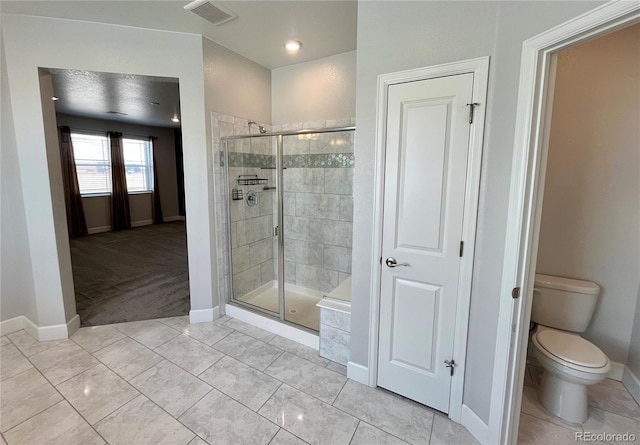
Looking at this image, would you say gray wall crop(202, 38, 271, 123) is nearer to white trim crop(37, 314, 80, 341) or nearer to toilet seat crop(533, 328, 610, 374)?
white trim crop(37, 314, 80, 341)

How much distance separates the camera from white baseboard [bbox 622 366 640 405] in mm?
1930

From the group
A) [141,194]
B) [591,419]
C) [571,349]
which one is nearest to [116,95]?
[141,194]

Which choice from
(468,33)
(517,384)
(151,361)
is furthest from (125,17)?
(517,384)

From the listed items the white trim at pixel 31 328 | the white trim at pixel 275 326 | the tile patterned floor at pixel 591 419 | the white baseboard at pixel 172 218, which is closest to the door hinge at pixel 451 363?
the tile patterned floor at pixel 591 419

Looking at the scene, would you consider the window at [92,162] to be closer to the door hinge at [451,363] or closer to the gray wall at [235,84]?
the gray wall at [235,84]

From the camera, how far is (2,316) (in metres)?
2.65

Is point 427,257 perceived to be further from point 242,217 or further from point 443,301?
point 242,217

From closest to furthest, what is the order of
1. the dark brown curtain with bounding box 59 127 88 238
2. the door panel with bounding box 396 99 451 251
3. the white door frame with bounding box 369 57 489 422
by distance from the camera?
the white door frame with bounding box 369 57 489 422 → the door panel with bounding box 396 99 451 251 → the dark brown curtain with bounding box 59 127 88 238

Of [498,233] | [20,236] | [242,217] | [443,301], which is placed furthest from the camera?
[242,217]

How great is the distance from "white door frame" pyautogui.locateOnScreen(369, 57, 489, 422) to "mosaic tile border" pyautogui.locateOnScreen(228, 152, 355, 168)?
1218 millimetres

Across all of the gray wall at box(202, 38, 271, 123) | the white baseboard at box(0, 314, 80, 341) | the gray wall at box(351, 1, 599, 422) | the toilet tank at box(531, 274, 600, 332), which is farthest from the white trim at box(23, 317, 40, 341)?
the toilet tank at box(531, 274, 600, 332)

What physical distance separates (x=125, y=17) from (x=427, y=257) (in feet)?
9.30

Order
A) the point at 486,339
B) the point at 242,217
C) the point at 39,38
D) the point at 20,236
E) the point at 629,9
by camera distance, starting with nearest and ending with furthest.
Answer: the point at 629,9, the point at 486,339, the point at 39,38, the point at 20,236, the point at 242,217

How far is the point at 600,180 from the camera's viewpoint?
2.02 m
